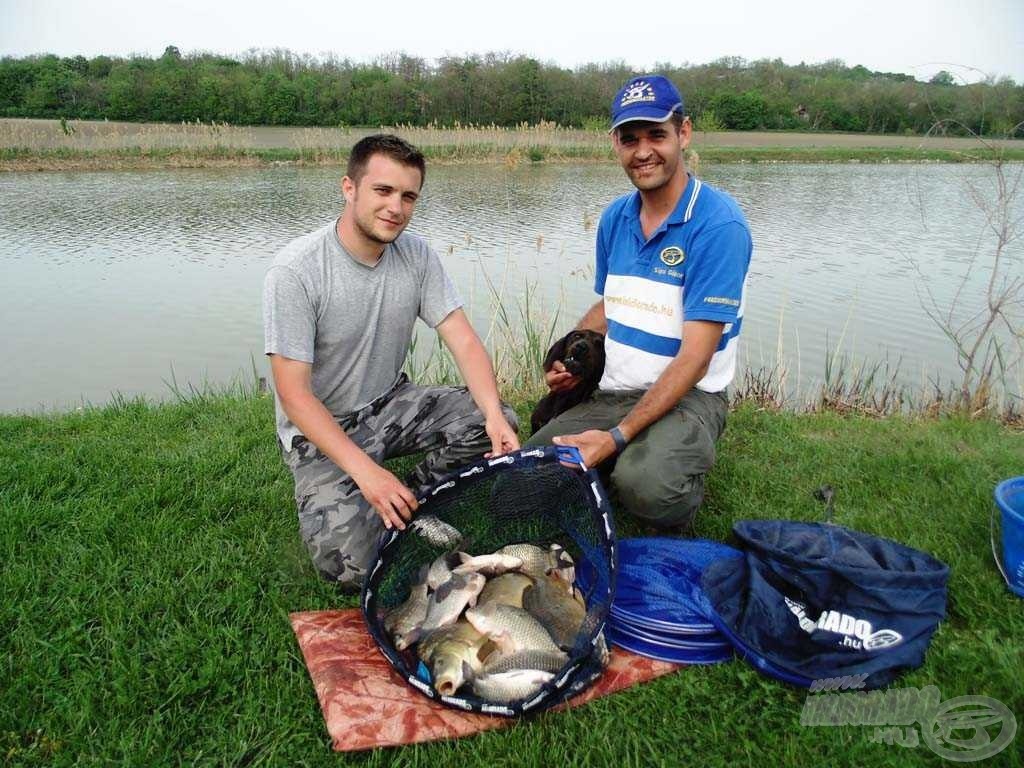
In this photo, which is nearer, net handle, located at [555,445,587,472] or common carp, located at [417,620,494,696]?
common carp, located at [417,620,494,696]

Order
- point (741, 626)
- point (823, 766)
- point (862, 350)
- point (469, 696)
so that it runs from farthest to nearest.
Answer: point (862, 350) < point (741, 626) < point (469, 696) < point (823, 766)

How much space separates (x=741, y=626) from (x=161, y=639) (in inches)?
75.0

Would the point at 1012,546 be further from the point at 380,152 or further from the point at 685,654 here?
the point at 380,152

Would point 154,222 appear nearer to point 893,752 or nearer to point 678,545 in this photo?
point 678,545

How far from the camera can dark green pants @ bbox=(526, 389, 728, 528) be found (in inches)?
116

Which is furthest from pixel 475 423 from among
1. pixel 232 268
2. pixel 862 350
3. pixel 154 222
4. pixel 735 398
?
pixel 154 222

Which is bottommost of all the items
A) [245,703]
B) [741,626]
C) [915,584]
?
[245,703]

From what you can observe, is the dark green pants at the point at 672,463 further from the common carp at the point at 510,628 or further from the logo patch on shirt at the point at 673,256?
the common carp at the point at 510,628

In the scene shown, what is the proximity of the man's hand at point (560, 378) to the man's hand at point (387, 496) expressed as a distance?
1.28 m

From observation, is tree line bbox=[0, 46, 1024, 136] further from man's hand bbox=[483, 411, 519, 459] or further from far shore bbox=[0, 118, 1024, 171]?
man's hand bbox=[483, 411, 519, 459]

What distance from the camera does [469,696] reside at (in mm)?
2188

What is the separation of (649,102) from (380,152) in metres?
1.10

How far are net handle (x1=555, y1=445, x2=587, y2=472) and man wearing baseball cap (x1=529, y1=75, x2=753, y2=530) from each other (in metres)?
0.29
